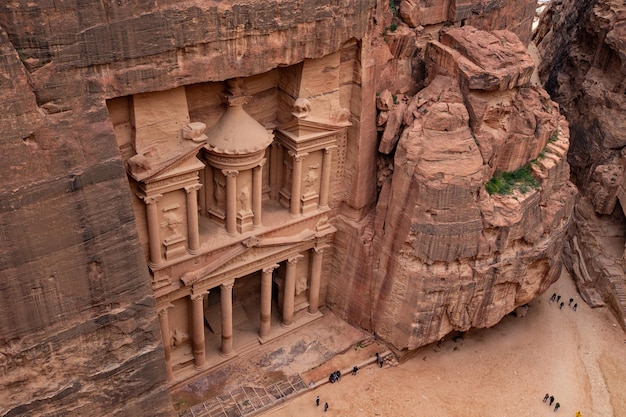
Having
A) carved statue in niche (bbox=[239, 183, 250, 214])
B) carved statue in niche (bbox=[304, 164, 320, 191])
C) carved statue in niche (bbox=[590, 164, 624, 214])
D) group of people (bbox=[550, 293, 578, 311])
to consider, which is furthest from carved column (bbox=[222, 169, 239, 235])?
carved statue in niche (bbox=[590, 164, 624, 214])

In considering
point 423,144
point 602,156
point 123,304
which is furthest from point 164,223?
point 602,156

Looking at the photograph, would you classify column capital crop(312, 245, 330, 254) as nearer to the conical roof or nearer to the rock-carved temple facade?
the rock-carved temple facade

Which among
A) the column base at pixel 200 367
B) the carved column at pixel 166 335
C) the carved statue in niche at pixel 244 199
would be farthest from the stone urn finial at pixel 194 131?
the column base at pixel 200 367

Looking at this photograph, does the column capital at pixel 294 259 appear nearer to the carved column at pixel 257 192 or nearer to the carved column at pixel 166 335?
the carved column at pixel 257 192

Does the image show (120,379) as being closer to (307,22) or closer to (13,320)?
(13,320)

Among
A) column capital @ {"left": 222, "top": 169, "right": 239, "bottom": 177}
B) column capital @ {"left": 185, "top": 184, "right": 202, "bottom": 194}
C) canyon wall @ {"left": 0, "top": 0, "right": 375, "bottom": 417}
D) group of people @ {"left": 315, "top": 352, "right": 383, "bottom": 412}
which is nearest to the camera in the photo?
canyon wall @ {"left": 0, "top": 0, "right": 375, "bottom": 417}
